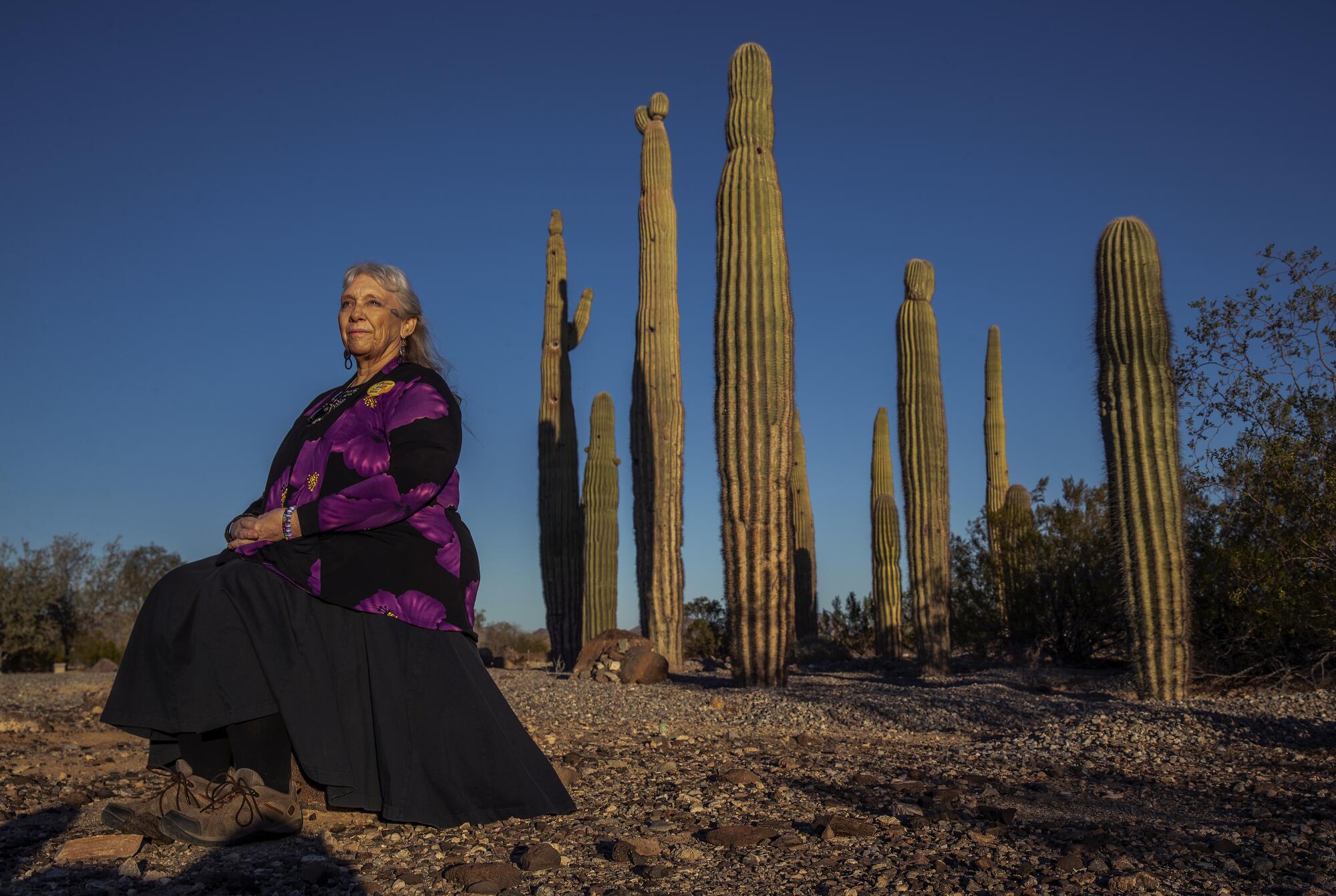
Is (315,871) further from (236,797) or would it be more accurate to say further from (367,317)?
(367,317)

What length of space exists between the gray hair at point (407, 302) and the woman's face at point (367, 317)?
2 centimetres

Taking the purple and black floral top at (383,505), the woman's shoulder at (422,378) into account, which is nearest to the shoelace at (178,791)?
the purple and black floral top at (383,505)

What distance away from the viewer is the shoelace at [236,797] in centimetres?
303

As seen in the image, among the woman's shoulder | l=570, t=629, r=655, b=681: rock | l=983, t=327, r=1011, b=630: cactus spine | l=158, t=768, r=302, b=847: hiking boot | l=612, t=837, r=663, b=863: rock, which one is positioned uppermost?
l=983, t=327, r=1011, b=630: cactus spine

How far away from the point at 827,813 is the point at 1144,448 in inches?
226

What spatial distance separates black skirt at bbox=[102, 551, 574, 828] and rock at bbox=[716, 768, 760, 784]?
956 millimetres

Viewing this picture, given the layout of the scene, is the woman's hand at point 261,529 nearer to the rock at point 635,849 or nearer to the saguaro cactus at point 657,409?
the rock at point 635,849

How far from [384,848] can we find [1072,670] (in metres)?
9.89

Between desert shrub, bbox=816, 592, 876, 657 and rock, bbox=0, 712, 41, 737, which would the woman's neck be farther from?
desert shrub, bbox=816, 592, 876, 657

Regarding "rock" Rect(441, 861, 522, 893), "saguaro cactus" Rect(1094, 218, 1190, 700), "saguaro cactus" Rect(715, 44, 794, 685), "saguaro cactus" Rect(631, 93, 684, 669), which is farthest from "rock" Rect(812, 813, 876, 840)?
"saguaro cactus" Rect(631, 93, 684, 669)

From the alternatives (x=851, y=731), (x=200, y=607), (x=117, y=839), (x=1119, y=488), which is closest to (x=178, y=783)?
(x=117, y=839)

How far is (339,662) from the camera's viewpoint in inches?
128

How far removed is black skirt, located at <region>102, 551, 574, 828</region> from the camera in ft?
10.2

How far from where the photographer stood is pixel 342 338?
3779mm
